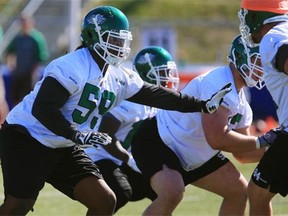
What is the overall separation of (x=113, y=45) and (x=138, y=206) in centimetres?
281

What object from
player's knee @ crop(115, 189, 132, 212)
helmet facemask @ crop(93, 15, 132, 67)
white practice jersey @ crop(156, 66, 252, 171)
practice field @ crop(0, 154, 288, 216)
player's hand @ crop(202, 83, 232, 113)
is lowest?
practice field @ crop(0, 154, 288, 216)

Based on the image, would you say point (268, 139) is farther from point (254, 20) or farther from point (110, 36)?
point (110, 36)

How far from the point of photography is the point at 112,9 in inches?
207

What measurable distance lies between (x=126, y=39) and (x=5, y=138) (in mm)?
953

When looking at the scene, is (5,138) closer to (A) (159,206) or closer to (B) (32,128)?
(B) (32,128)

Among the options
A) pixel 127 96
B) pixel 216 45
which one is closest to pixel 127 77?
pixel 127 96

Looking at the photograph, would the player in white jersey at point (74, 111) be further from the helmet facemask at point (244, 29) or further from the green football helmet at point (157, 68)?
the green football helmet at point (157, 68)

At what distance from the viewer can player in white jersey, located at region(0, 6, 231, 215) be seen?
4.92 meters

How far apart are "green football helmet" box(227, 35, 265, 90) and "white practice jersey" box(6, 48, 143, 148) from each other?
67 centimetres

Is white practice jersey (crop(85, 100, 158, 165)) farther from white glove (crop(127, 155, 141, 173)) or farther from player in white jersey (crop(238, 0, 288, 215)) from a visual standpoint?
player in white jersey (crop(238, 0, 288, 215))

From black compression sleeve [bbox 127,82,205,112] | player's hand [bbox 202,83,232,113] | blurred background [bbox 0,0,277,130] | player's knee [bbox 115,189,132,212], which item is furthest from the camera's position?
blurred background [bbox 0,0,277,130]

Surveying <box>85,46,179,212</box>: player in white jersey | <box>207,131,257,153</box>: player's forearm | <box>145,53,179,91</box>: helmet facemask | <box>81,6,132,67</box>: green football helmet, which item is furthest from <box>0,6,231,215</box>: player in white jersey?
<box>145,53,179,91</box>: helmet facemask

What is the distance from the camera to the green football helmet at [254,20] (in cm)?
486

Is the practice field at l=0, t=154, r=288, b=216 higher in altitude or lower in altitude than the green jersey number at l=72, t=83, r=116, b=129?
lower
